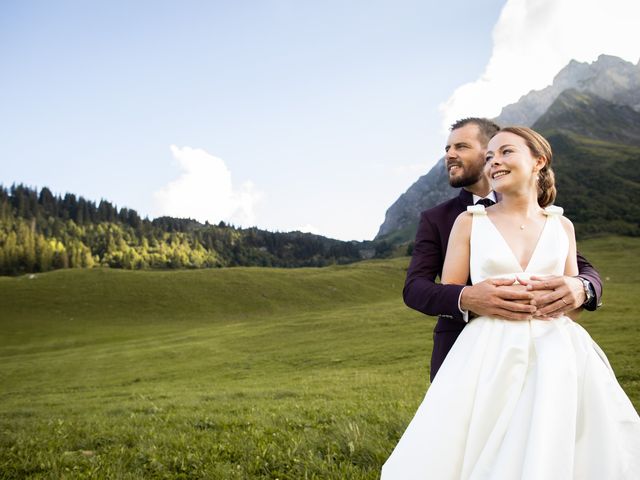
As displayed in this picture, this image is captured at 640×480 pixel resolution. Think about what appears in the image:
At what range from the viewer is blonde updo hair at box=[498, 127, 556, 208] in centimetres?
419

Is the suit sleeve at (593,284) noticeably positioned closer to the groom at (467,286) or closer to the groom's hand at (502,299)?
the groom at (467,286)

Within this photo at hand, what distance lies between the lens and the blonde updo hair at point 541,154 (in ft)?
13.8

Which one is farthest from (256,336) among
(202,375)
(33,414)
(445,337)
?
(445,337)

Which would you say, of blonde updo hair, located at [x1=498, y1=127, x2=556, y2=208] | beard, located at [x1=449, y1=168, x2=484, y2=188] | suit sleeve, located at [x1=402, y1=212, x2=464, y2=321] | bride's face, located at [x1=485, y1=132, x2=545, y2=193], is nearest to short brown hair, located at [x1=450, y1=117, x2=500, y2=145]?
beard, located at [x1=449, y1=168, x2=484, y2=188]

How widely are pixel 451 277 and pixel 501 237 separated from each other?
1.85ft

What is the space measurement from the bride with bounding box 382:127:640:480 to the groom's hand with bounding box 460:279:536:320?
0.42 feet

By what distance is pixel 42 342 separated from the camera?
63000mm

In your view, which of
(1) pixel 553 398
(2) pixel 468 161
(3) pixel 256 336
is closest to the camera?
(1) pixel 553 398

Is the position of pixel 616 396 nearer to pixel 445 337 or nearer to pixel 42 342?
pixel 445 337

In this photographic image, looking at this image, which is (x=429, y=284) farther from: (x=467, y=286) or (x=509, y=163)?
(x=509, y=163)

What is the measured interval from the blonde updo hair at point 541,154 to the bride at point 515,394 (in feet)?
0.45

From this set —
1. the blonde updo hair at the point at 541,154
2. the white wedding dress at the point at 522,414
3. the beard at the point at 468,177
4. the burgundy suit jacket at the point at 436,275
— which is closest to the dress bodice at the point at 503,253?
the white wedding dress at the point at 522,414

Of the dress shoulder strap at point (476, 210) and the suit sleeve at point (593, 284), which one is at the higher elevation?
the dress shoulder strap at point (476, 210)

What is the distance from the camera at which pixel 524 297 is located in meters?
3.51
